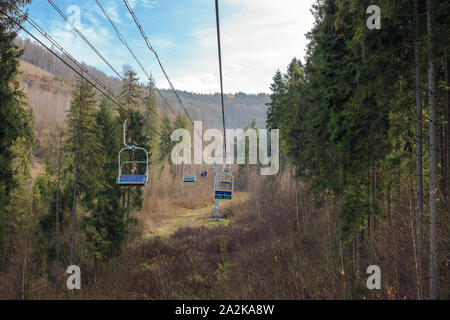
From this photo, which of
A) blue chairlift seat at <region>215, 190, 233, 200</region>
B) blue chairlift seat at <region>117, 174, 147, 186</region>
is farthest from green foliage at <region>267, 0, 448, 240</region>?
blue chairlift seat at <region>117, 174, 147, 186</region>

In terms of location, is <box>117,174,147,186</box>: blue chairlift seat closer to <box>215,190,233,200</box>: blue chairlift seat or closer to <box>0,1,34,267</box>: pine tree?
<box>215,190,233,200</box>: blue chairlift seat

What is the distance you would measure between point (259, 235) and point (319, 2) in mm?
13742

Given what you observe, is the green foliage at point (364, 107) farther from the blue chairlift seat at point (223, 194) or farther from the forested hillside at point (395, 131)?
the blue chairlift seat at point (223, 194)

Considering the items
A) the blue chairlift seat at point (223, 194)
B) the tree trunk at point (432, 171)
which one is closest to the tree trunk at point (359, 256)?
the tree trunk at point (432, 171)

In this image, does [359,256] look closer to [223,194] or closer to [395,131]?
[395,131]

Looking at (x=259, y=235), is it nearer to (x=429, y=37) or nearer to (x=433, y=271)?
(x=433, y=271)

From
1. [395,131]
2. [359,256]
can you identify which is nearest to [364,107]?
[395,131]

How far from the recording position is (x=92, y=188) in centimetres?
1482

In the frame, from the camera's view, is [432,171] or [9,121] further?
[9,121]

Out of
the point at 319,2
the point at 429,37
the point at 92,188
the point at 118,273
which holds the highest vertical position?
the point at 319,2

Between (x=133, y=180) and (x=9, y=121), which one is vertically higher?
(x=9, y=121)

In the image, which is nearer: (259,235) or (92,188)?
(92,188)

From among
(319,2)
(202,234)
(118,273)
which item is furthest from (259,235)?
(319,2)

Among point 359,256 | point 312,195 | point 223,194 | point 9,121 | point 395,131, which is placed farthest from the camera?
point 223,194
